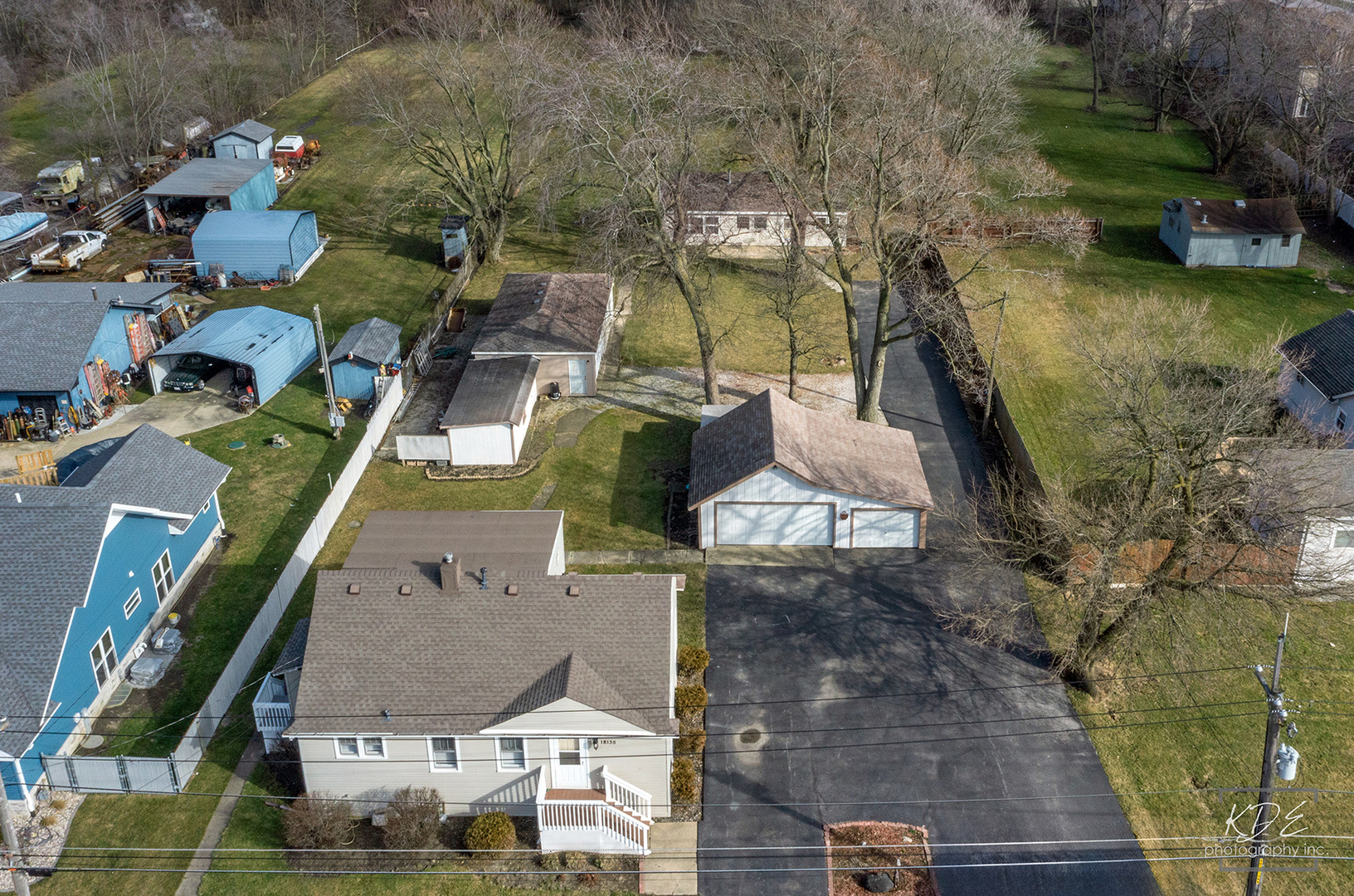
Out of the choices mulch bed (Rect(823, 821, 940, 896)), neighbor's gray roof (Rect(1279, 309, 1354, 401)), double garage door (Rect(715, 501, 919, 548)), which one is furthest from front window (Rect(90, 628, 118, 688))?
neighbor's gray roof (Rect(1279, 309, 1354, 401))

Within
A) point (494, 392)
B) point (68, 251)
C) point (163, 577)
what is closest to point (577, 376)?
point (494, 392)

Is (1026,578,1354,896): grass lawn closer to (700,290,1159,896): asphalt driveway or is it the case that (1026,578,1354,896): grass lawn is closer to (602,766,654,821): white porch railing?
(700,290,1159,896): asphalt driveway

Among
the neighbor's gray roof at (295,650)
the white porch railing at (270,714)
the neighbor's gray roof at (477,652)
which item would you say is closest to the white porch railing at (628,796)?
the neighbor's gray roof at (477,652)

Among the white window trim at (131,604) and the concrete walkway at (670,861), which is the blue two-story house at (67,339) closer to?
the white window trim at (131,604)

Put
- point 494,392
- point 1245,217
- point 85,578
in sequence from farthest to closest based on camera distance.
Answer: point 1245,217, point 494,392, point 85,578

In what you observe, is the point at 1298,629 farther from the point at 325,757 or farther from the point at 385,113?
the point at 385,113

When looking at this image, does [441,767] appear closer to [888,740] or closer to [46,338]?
[888,740]
